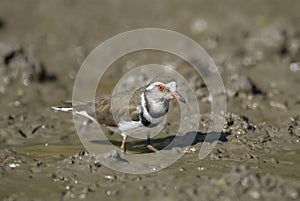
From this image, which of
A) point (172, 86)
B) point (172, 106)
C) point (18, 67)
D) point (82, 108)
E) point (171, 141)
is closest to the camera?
point (172, 86)

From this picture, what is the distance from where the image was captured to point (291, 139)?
9.66m

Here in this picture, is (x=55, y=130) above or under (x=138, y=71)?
under

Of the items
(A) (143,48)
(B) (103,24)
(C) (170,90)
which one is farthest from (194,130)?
(B) (103,24)

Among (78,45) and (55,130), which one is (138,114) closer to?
(55,130)

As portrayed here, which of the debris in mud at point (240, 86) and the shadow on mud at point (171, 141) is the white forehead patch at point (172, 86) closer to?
the shadow on mud at point (171, 141)

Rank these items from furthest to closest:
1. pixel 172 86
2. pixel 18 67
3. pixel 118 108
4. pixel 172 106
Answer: pixel 18 67 < pixel 172 106 < pixel 118 108 < pixel 172 86

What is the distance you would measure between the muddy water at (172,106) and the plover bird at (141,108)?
2.00 feet

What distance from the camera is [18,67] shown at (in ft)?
42.8

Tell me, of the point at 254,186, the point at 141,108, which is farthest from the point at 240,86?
the point at 254,186

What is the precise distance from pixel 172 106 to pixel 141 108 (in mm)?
2586

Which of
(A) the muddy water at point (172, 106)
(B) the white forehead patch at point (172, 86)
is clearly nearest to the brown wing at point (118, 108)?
(B) the white forehead patch at point (172, 86)

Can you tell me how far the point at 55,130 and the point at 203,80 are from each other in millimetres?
3356

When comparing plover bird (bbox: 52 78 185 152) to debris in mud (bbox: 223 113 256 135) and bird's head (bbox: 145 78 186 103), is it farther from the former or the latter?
debris in mud (bbox: 223 113 256 135)

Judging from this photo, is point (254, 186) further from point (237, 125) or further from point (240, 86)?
point (240, 86)
